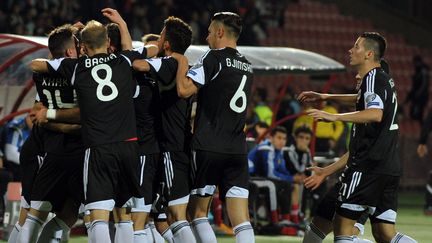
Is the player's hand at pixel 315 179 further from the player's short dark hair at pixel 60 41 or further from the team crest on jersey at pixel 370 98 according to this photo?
the player's short dark hair at pixel 60 41

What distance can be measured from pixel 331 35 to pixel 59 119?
1986cm

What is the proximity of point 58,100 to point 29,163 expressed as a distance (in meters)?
0.78

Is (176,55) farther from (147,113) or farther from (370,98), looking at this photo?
(370,98)

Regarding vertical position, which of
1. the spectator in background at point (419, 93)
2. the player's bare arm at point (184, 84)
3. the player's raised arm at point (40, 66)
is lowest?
the spectator in background at point (419, 93)

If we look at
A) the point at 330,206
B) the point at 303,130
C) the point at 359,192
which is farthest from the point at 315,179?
the point at 303,130

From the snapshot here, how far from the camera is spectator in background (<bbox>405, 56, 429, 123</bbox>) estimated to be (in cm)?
2564

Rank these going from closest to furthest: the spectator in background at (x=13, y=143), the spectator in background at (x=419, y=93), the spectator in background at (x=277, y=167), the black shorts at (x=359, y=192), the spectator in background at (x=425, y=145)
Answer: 1. the black shorts at (x=359, y=192)
2. the spectator in background at (x=13, y=143)
3. the spectator in background at (x=277, y=167)
4. the spectator in background at (x=425, y=145)
5. the spectator in background at (x=419, y=93)

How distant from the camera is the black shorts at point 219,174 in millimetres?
9000

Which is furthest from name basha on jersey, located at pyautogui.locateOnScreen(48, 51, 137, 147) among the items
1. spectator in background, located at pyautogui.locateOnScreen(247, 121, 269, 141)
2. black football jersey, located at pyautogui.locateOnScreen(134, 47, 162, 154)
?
spectator in background, located at pyautogui.locateOnScreen(247, 121, 269, 141)

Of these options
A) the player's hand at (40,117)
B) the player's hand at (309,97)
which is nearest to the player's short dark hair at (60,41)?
the player's hand at (40,117)

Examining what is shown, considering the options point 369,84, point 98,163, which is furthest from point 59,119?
point 369,84

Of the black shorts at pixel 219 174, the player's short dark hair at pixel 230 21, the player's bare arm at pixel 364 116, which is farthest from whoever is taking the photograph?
the player's short dark hair at pixel 230 21

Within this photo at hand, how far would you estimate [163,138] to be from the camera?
923 cm

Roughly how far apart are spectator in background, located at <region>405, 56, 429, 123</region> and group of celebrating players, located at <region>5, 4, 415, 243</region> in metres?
16.6
